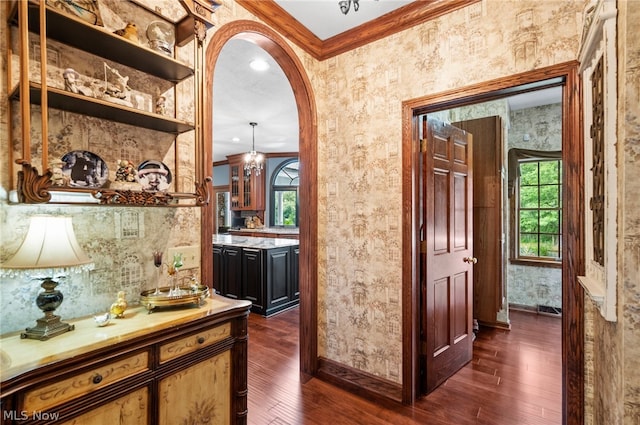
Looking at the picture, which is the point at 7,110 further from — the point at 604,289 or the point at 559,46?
the point at 559,46

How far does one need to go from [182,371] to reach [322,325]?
1.61 meters

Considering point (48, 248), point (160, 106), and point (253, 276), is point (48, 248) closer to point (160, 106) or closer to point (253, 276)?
point (160, 106)

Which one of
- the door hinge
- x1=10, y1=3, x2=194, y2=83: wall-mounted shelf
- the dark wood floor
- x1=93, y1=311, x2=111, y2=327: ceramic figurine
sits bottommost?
the dark wood floor

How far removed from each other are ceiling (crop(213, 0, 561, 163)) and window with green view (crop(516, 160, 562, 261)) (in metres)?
0.99

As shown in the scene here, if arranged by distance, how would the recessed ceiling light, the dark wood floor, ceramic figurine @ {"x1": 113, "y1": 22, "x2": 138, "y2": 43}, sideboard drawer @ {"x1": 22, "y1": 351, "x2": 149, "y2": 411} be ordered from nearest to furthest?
sideboard drawer @ {"x1": 22, "y1": 351, "x2": 149, "y2": 411}, ceramic figurine @ {"x1": 113, "y1": 22, "x2": 138, "y2": 43}, the dark wood floor, the recessed ceiling light

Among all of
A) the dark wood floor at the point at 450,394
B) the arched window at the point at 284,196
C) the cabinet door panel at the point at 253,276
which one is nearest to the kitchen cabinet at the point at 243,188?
the arched window at the point at 284,196

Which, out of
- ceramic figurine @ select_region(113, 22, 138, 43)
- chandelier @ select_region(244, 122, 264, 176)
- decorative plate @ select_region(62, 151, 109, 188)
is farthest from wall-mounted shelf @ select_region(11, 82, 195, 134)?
chandelier @ select_region(244, 122, 264, 176)

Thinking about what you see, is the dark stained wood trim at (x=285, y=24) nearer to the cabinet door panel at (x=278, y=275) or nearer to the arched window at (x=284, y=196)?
the cabinet door panel at (x=278, y=275)

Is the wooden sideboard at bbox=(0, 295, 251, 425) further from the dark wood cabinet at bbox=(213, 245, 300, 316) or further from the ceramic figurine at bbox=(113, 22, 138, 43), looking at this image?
the dark wood cabinet at bbox=(213, 245, 300, 316)

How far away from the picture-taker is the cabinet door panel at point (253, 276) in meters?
4.13

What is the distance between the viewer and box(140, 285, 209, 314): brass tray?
4.60ft

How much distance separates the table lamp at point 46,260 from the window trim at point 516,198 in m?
5.15

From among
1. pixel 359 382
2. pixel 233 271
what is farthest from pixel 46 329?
pixel 233 271

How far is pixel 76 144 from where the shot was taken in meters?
1.35
